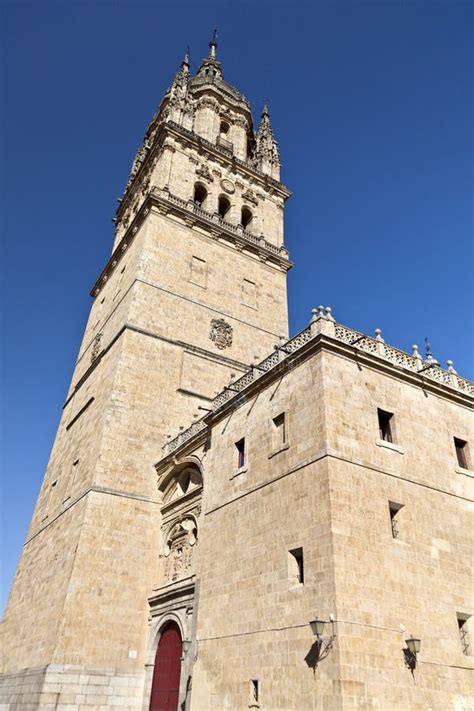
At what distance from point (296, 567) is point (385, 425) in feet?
15.0

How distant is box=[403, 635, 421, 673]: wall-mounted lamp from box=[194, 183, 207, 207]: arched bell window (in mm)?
24419

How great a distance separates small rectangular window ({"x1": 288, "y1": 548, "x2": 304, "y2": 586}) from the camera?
12453 millimetres

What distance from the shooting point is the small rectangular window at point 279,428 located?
14789 millimetres

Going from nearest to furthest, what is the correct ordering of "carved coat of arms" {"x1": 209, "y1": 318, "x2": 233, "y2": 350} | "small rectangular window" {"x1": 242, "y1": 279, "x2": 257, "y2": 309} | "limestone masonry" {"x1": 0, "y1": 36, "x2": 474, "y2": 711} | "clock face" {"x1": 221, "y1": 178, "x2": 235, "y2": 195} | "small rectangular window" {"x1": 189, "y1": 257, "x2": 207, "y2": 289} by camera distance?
"limestone masonry" {"x1": 0, "y1": 36, "x2": 474, "y2": 711} < "carved coat of arms" {"x1": 209, "y1": 318, "x2": 233, "y2": 350} < "small rectangular window" {"x1": 189, "y1": 257, "x2": 207, "y2": 289} < "small rectangular window" {"x1": 242, "y1": 279, "x2": 257, "y2": 309} < "clock face" {"x1": 221, "y1": 178, "x2": 235, "y2": 195}

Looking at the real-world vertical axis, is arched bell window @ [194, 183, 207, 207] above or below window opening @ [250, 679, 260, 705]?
above

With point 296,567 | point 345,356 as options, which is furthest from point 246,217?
point 296,567

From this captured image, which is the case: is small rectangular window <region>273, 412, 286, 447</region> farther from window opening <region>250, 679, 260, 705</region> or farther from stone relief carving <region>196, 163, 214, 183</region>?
stone relief carving <region>196, 163, 214, 183</region>

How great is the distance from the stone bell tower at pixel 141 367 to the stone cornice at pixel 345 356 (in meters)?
4.16

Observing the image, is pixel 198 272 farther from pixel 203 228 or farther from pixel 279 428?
pixel 279 428

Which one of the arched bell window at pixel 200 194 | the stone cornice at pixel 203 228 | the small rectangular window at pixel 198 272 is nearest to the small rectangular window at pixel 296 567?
the small rectangular window at pixel 198 272

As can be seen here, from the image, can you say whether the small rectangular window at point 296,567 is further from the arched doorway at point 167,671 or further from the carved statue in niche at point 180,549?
the arched doorway at point 167,671

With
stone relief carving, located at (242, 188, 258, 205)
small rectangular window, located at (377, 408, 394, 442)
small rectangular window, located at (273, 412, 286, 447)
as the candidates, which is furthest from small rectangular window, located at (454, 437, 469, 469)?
stone relief carving, located at (242, 188, 258, 205)

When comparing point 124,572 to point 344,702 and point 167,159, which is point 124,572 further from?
point 167,159

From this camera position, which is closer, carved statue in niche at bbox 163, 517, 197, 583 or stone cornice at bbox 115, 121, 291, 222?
carved statue in niche at bbox 163, 517, 197, 583
